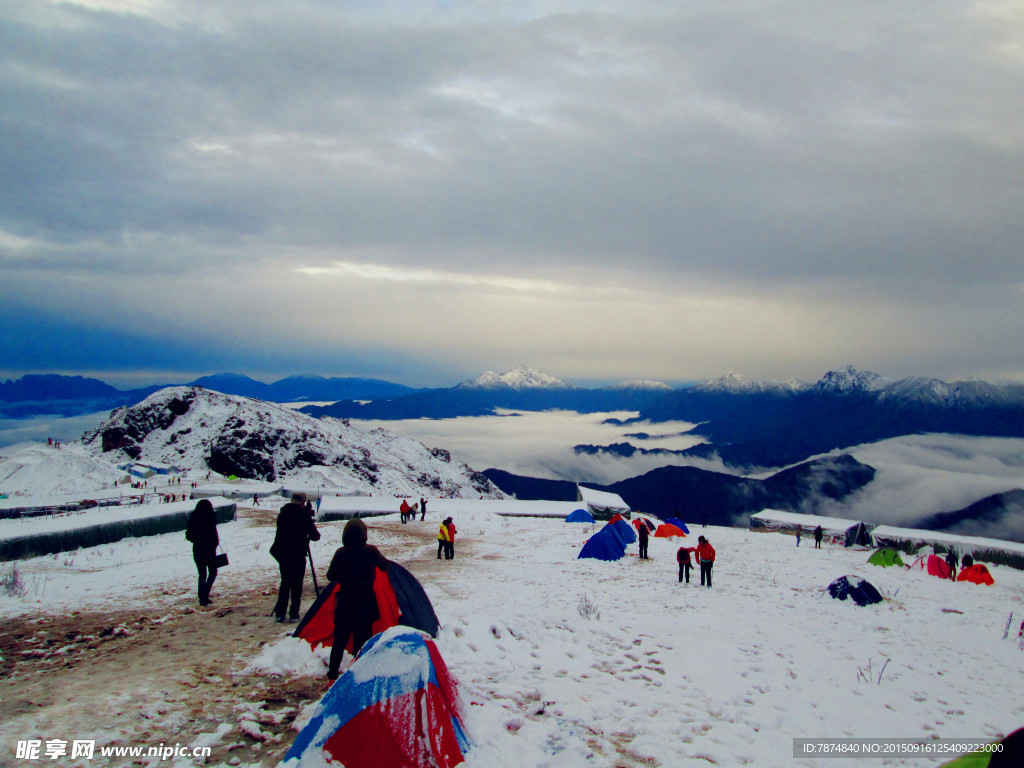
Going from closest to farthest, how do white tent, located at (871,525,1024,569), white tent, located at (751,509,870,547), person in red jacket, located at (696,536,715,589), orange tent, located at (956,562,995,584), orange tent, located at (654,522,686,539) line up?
person in red jacket, located at (696,536,715,589) → orange tent, located at (956,562,995,584) → orange tent, located at (654,522,686,539) → white tent, located at (871,525,1024,569) → white tent, located at (751,509,870,547)

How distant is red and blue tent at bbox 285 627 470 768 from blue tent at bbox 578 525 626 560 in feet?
50.8

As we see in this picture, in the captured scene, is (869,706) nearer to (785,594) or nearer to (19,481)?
(785,594)

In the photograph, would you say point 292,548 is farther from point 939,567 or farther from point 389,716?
point 939,567

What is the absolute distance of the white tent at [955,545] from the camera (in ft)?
149

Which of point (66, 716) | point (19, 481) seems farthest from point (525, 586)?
point (19, 481)

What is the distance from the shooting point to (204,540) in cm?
1020

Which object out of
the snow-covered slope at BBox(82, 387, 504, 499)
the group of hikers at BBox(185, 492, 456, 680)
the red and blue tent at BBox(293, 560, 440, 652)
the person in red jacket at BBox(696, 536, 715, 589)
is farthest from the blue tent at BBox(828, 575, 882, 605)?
the snow-covered slope at BBox(82, 387, 504, 499)

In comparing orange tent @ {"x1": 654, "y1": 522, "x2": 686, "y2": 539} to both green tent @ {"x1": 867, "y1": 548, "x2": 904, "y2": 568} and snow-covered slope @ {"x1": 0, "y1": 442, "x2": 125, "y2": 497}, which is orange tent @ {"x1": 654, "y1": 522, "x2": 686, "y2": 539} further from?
snow-covered slope @ {"x1": 0, "y1": 442, "x2": 125, "y2": 497}

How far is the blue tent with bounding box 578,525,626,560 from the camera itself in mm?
20359

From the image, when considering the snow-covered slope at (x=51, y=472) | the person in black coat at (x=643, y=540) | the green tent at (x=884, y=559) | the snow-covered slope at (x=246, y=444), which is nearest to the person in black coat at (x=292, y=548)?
the person in black coat at (x=643, y=540)

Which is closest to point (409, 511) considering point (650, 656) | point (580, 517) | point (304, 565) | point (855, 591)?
point (580, 517)

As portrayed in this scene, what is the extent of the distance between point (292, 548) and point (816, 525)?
6075cm

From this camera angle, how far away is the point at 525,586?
14.4 m

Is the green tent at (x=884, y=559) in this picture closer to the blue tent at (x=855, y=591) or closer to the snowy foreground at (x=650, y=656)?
the snowy foreground at (x=650, y=656)
